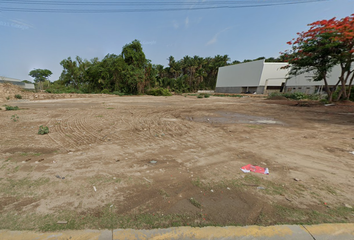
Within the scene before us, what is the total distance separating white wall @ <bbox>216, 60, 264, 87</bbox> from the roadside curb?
136ft

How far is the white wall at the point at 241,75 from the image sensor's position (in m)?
37.6

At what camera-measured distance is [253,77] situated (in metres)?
38.4

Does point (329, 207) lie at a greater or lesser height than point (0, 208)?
greater

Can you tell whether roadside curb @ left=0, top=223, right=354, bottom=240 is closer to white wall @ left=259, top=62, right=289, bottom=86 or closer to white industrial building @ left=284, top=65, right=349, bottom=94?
white industrial building @ left=284, top=65, right=349, bottom=94

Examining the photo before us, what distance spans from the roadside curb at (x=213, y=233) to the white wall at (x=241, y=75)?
4152 cm

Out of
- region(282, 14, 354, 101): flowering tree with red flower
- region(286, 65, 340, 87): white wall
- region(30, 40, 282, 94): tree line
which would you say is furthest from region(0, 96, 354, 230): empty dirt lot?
region(286, 65, 340, 87): white wall

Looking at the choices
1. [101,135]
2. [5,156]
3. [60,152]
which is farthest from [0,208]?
[101,135]

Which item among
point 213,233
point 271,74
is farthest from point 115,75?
point 271,74

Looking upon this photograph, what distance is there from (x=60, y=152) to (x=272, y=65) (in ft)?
142

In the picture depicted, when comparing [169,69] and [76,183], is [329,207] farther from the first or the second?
[169,69]

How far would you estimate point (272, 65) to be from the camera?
3569 cm

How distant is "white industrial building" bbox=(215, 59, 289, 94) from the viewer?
35.9 metres

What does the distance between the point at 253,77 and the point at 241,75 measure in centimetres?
419

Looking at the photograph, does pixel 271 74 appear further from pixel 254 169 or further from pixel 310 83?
pixel 254 169
